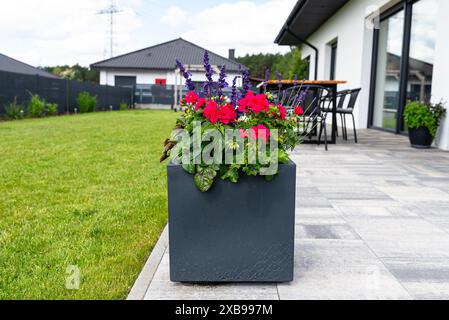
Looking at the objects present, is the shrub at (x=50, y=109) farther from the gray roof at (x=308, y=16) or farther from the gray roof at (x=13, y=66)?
the gray roof at (x=13, y=66)

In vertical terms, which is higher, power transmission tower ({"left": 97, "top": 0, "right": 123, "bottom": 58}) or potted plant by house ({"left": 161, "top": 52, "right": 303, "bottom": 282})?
power transmission tower ({"left": 97, "top": 0, "right": 123, "bottom": 58})

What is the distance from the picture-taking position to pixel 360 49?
935 centimetres

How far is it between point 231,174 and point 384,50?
Result: 7.96 m

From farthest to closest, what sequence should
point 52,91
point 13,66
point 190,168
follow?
point 13,66 → point 52,91 → point 190,168

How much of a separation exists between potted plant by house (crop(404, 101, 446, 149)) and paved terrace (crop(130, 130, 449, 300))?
5.30ft

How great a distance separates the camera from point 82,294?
1686 mm

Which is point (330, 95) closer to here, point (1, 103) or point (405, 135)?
point (405, 135)

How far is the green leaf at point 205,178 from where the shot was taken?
1.67 metres

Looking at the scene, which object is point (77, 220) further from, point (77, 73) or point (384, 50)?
point (77, 73)

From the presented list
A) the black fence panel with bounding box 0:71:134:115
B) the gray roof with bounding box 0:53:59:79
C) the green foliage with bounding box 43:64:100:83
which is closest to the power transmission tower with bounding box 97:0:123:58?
the green foliage with bounding box 43:64:100:83

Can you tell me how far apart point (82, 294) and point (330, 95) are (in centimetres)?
516

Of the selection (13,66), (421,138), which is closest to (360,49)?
(421,138)

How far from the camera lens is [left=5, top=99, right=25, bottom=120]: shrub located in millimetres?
11586

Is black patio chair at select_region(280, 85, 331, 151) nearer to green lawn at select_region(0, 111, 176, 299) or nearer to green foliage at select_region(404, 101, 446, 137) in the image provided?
green lawn at select_region(0, 111, 176, 299)
